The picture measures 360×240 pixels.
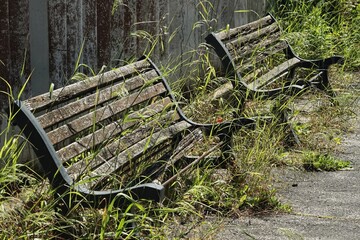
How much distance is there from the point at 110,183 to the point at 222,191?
1.05m

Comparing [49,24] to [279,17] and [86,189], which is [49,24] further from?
[279,17]

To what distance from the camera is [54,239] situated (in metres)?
4.93

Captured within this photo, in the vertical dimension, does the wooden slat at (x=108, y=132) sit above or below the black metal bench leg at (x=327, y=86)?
above

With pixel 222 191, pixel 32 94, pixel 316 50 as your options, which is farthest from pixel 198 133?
pixel 316 50

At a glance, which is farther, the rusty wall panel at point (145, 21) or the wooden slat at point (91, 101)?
the rusty wall panel at point (145, 21)

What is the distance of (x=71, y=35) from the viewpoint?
20.7 feet

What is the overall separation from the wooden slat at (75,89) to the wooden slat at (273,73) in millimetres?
1649

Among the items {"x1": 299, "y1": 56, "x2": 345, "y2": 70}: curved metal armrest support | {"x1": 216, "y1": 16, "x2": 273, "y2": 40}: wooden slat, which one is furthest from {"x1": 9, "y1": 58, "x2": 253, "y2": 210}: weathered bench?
{"x1": 299, "y1": 56, "x2": 345, "y2": 70}: curved metal armrest support

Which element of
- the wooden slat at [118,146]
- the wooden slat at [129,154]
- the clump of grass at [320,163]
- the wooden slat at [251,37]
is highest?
the wooden slat at [251,37]

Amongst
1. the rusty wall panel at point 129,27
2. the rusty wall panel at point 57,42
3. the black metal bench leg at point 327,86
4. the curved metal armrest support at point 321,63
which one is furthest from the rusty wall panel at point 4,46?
the black metal bench leg at point 327,86

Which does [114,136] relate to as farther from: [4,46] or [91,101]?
[4,46]

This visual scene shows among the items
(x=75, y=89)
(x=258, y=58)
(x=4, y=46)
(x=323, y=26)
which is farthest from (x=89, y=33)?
(x=323, y=26)

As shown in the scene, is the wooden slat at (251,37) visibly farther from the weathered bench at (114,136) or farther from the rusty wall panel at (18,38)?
the rusty wall panel at (18,38)

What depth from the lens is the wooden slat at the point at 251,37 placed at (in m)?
7.34
